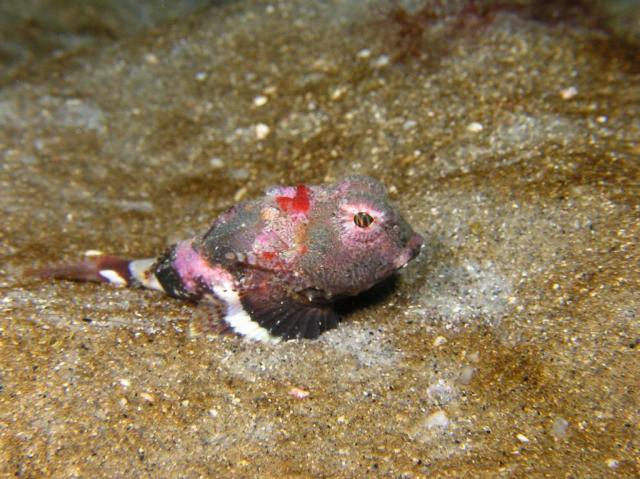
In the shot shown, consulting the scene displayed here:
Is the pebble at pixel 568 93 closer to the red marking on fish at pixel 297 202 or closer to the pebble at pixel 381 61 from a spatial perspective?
the pebble at pixel 381 61

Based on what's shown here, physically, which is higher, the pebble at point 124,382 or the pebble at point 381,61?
the pebble at point 381,61

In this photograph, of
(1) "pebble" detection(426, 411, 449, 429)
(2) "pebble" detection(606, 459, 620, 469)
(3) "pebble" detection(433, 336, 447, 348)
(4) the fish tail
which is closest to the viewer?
(2) "pebble" detection(606, 459, 620, 469)

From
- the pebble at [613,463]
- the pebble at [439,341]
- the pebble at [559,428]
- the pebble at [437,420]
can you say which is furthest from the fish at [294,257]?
the pebble at [613,463]

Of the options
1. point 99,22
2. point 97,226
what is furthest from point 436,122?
point 99,22

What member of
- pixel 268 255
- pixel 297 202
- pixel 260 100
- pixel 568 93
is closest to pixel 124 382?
pixel 268 255

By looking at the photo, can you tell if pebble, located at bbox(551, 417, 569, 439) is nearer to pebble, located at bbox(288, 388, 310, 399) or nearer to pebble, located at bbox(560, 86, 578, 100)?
pebble, located at bbox(288, 388, 310, 399)

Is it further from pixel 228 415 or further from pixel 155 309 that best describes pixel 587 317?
pixel 155 309

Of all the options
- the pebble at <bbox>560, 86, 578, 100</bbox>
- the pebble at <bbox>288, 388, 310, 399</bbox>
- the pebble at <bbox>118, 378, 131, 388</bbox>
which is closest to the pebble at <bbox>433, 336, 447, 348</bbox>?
the pebble at <bbox>288, 388, 310, 399</bbox>
